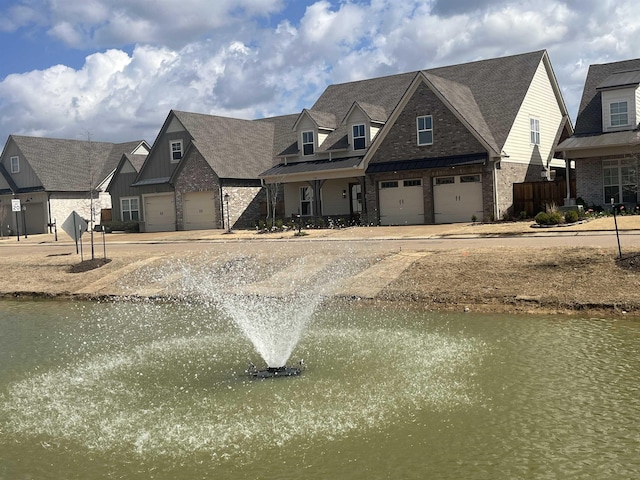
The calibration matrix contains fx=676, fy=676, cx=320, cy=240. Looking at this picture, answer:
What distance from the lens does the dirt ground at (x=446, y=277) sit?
55.8 ft

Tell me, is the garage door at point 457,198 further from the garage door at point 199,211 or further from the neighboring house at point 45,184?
the neighboring house at point 45,184

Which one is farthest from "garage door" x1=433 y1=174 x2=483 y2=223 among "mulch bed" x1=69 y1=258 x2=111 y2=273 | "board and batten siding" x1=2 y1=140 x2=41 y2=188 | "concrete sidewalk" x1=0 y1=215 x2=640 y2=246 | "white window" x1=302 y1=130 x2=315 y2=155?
"board and batten siding" x1=2 y1=140 x2=41 y2=188

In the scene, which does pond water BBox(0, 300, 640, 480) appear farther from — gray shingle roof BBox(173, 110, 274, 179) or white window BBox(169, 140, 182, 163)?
white window BBox(169, 140, 182, 163)

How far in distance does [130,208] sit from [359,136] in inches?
762

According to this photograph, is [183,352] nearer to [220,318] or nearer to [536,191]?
[220,318]

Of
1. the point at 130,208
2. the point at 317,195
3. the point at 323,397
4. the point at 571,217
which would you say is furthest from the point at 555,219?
the point at 130,208

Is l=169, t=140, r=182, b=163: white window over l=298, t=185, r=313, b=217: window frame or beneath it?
over

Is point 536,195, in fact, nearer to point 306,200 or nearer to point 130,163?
point 306,200

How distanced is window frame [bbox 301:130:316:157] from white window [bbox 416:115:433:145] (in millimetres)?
7926

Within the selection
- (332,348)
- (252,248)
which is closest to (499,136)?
(252,248)

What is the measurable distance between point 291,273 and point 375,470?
15.1 metres

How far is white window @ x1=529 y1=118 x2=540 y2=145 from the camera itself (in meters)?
38.8

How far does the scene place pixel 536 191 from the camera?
34.9 meters

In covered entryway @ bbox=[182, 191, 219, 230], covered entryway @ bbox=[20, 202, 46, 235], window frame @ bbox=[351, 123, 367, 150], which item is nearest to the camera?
window frame @ bbox=[351, 123, 367, 150]
